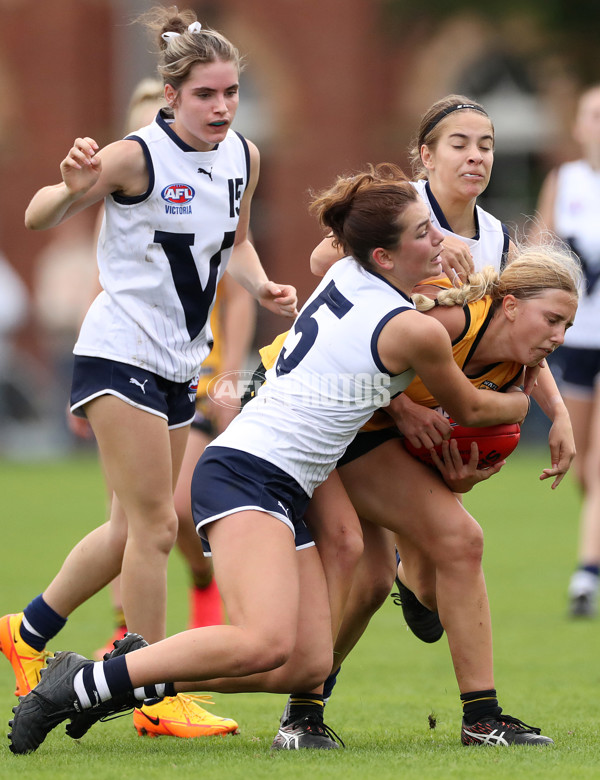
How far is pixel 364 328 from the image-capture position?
13.2ft

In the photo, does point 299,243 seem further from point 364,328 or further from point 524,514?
point 364,328

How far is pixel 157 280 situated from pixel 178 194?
29 cm

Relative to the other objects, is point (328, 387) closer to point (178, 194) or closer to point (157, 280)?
point (157, 280)

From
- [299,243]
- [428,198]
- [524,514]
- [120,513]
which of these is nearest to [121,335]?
[120,513]

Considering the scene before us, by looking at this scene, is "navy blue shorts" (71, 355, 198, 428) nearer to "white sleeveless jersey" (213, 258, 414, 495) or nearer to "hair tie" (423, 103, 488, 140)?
"white sleeveless jersey" (213, 258, 414, 495)

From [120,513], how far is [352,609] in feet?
2.96

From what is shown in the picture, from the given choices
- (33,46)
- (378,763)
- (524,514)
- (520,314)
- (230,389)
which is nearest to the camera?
(378,763)

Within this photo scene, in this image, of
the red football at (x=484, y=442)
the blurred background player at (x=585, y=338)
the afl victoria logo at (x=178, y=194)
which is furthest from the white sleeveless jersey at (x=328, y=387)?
the blurred background player at (x=585, y=338)

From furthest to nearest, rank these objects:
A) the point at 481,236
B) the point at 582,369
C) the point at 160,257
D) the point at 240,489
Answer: the point at 582,369, the point at 481,236, the point at 160,257, the point at 240,489

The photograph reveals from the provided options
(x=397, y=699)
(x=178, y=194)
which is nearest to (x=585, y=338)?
(x=397, y=699)

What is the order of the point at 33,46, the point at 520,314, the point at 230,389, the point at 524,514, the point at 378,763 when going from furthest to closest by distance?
the point at 33,46, the point at 524,514, the point at 230,389, the point at 520,314, the point at 378,763

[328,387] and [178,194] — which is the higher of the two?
[178,194]

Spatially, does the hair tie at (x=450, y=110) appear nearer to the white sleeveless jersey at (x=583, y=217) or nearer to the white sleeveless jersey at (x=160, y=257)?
the white sleeveless jersey at (x=160, y=257)

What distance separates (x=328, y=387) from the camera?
161 inches
